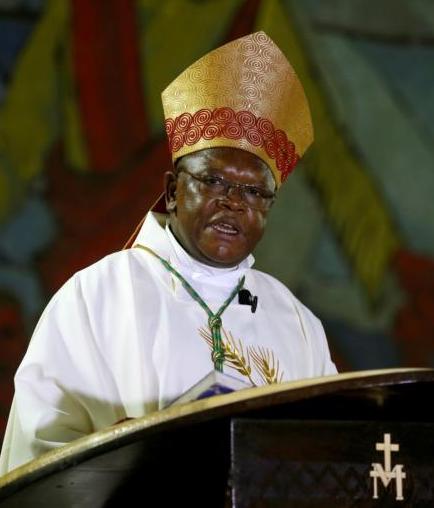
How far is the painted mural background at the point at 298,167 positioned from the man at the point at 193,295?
2873 mm

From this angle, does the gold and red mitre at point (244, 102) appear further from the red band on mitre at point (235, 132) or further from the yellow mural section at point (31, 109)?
the yellow mural section at point (31, 109)

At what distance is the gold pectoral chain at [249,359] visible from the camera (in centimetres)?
294

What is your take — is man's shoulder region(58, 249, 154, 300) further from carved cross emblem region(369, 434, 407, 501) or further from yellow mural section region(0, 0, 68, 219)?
yellow mural section region(0, 0, 68, 219)

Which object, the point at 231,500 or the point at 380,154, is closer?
the point at 231,500

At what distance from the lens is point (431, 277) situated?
6.45 meters

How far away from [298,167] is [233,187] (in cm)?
360

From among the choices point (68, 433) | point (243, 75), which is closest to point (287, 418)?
point (68, 433)

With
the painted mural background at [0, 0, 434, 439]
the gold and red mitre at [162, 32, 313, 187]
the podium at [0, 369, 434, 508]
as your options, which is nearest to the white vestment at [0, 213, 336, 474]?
the gold and red mitre at [162, 32, 313, 187]

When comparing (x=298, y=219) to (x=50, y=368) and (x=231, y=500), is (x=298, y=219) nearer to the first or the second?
(x=50, y=368)

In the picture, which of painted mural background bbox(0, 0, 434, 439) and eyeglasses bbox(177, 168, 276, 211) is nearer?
eyeglasses bbox(177, 168, 276, 211)

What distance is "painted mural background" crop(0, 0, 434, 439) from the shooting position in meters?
6.12

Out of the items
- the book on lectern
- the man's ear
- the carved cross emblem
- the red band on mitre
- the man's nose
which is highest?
the red band on mitre

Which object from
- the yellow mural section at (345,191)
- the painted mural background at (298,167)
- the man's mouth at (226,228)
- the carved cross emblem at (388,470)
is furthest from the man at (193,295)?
the yellow mural section at (345,191)

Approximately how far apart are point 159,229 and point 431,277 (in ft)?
11.9
